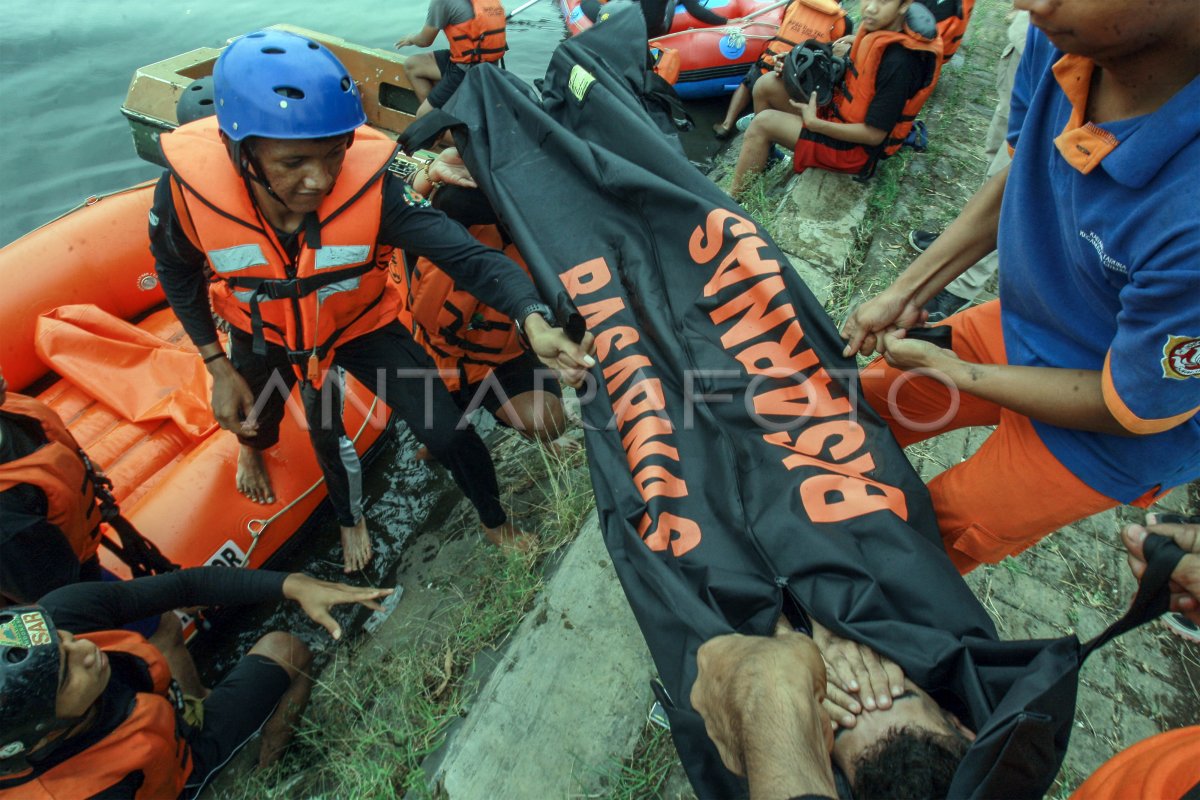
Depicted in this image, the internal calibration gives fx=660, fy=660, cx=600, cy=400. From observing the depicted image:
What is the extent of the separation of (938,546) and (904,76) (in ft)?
11.1

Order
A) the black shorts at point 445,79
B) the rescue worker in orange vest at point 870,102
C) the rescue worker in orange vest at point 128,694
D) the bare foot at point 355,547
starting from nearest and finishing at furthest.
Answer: the rescue worker in orange vest at point 128,694 < the bare foot at point 355,547 < the rescue worker in orange vest at point 870,102 < the black shorts at point 445,79

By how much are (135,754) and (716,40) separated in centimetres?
815

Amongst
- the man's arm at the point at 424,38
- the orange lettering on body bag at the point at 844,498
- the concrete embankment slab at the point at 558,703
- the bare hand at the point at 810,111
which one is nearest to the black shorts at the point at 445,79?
the man's arm at the point at 424,38

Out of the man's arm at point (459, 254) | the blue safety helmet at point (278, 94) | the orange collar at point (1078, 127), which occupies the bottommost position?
the man's arm at point (459, 254)

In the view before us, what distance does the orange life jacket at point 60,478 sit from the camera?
222 cm

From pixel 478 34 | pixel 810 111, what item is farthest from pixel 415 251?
pixel 478 34

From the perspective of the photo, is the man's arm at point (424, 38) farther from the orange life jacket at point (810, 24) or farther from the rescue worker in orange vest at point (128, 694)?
the rescue worker in orange vest at point (128, 694)

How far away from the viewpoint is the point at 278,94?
83.5 inches

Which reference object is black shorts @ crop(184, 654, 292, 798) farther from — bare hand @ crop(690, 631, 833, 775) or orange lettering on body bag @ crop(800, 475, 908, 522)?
orange lettering on body bag @ crop(800, 475, 908, 522)

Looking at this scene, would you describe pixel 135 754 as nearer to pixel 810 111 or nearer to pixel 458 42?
pixel 810 111

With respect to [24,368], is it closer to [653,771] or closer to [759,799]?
[653,771]

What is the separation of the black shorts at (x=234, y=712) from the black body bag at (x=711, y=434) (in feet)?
5.23

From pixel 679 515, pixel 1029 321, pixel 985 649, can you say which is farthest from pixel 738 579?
pixel 1029 321

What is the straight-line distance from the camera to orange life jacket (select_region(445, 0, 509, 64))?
6.04m
